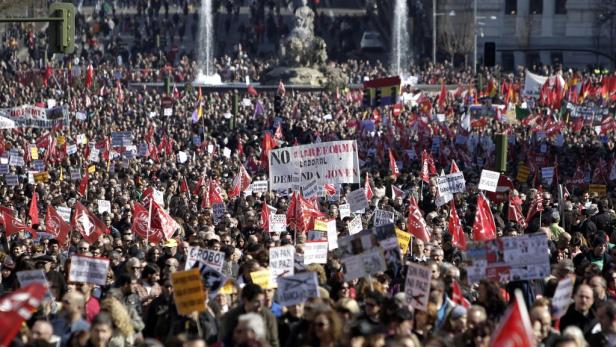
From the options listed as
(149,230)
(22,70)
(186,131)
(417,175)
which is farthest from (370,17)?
(149,230)

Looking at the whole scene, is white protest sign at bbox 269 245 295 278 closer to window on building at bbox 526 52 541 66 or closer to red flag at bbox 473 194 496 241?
red flag at bbox 473 194 496 241

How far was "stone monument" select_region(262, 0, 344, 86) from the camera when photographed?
72.1m

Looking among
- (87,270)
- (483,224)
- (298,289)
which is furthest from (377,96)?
(298,289)

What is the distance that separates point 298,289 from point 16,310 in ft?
10.5

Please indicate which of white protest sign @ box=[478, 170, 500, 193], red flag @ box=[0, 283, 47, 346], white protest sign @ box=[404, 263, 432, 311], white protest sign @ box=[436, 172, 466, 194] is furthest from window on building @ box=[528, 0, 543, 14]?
red flag @ box=[0, 283, 47, 346]

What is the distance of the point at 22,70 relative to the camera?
7275cm

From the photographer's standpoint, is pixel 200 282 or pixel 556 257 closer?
pixel 200 282

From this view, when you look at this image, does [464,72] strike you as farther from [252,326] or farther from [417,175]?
[252,326]

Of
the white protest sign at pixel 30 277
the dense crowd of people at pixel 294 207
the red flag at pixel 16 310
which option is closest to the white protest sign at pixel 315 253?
the dense crowd of people at pixel 294 207

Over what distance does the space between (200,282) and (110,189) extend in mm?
18015

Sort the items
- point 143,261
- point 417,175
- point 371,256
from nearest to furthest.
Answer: point 371,256 → point 143,261 → point 417,175

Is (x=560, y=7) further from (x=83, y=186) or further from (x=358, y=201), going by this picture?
(x=358, y=201)

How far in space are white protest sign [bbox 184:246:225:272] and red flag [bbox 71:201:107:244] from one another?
853 centimetres

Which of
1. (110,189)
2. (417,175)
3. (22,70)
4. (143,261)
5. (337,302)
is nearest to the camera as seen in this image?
(337,302)
